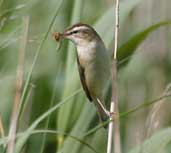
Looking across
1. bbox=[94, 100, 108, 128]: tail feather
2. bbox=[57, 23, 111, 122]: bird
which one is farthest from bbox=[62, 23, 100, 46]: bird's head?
bbox=[94, 100, 108, 128]: tail feather

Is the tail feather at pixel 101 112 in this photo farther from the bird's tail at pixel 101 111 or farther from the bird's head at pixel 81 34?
the bird's head at pixel 81 34

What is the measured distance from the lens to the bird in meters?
2.55

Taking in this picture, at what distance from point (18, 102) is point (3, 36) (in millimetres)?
1094

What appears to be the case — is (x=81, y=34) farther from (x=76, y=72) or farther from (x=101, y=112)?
(x=101, y=112)

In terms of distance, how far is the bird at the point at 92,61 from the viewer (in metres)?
2.55

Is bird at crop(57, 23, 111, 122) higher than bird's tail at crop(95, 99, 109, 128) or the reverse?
Answer: higher

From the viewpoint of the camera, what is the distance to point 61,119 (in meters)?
2.44

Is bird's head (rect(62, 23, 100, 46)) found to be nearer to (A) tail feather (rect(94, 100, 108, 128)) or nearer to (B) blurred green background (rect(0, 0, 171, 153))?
(B) blurred green background (rect(0, 0, 171, 153))

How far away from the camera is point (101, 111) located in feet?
8.63

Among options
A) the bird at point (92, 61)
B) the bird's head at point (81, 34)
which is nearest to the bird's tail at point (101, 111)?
the bird at point (92, 61)

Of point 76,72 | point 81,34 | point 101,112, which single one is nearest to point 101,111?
point 101,112

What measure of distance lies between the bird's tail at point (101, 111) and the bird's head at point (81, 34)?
317 mm

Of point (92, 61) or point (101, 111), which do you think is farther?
point (92, 61)

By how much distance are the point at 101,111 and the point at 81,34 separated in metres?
0.39
